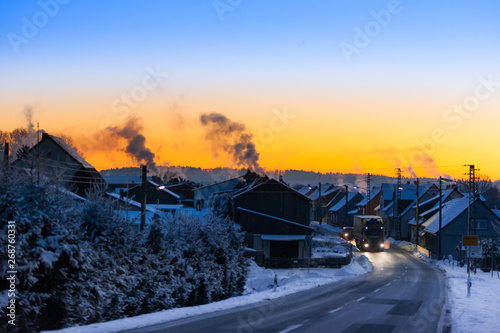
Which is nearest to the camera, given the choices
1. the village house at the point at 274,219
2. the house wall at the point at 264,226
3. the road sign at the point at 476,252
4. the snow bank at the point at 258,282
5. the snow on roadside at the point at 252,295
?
the snow on roadside at the point at 252,295

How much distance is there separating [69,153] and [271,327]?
46944mm

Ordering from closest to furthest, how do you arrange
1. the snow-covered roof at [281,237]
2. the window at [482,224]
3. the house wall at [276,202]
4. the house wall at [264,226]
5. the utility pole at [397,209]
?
the snow-covered roof at [281,237], the house wall at [264,226], the house wall at [276,202], the window at [482,224], the utility pole at [397,209]

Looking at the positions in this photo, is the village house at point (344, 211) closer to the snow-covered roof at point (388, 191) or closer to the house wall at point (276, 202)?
the snow-covered roof at point (388, 191)

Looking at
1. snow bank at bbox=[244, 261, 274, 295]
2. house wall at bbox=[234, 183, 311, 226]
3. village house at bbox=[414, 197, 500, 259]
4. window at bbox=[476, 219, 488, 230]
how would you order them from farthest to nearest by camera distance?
1. window at bbox=[476, 219, 488, 230]
2. village house at bbox=[414, 197, 500, 259]
3. house wall at bbox=[234, 183, 311, 226]
4. snow bank at bbox=[244, 261, 274, 295]

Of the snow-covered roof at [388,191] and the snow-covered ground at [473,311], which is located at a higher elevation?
the snow-covered roof at [388,191]

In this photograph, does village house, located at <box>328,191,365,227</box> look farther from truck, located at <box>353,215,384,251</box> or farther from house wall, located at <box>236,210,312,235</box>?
house wall, located at <box>236,210,312,235</box>

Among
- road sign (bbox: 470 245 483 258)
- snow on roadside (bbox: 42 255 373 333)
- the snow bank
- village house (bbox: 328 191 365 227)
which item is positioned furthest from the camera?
village house (bbox: 328 191 365 227)

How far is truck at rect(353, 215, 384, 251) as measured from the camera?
234 ft

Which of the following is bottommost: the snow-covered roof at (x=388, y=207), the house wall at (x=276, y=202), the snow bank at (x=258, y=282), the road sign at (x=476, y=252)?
the snow bank at (x=258, y=282)

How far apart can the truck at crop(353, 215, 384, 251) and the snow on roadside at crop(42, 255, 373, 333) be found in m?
14.1

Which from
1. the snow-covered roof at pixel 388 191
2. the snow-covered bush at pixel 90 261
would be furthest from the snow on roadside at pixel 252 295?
the snow-covered roof at pixel 388 191

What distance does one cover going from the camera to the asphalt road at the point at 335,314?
51.4ft

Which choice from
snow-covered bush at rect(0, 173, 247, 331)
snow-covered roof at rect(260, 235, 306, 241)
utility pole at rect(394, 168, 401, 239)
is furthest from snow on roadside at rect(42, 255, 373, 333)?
utility pole at rect(394, 168, 401, 239)

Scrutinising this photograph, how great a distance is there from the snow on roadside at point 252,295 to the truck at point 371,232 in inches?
553
